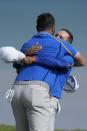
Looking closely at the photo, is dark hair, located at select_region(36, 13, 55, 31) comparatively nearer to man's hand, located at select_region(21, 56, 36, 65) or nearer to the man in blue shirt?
the man in blue shirt

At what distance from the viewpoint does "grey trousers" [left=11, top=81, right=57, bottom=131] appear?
8.02 meters

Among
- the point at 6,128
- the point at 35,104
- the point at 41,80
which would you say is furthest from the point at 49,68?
the point at 6,128

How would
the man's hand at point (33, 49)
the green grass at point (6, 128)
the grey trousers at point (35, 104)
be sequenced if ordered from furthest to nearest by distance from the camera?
the green grass at point (6, 128) → the man's hand at point (33, 49) → the grey trousers at point (35, 104)

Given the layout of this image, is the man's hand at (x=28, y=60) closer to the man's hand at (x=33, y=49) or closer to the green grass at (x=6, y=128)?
the man's hand at (x=33, y=49)

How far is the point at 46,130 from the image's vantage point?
26.6 feet

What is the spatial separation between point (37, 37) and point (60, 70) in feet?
1.96

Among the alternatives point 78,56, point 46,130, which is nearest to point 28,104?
point 46,130

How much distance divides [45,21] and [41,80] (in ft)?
2.90

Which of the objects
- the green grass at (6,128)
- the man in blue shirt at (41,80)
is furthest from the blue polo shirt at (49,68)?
the green grass at (6,128)

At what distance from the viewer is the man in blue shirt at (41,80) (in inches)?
316

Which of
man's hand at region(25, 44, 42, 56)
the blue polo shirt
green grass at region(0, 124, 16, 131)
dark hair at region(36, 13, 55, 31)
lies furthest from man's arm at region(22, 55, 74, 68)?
green grass at region(0, 124, 16, 131)

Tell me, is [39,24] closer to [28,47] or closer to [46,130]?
[28,47]

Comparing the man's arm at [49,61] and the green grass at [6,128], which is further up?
the man's arm at [49,61]

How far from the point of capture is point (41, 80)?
8.15 meters
